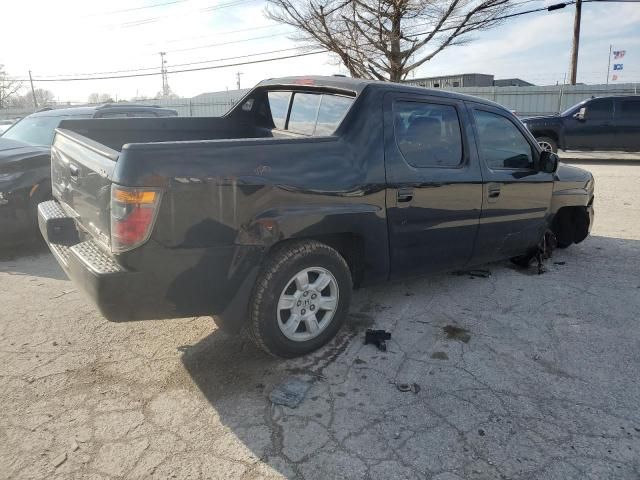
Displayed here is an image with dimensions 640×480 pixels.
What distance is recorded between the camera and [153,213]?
8.34 feet

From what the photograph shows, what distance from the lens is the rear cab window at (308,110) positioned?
362cm

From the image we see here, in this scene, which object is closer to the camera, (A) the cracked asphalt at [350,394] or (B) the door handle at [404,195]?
(A) the cracked asphalt at [350,394]

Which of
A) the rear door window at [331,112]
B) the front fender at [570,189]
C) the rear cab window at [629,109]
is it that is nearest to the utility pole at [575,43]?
the rear cab window at [629,109]

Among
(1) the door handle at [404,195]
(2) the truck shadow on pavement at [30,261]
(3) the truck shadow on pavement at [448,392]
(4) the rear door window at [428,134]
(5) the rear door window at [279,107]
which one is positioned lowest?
(3) the truck shadow on pavement at [448,392]

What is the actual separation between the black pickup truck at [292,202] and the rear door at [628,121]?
11889mm

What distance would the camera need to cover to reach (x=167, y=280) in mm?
2676

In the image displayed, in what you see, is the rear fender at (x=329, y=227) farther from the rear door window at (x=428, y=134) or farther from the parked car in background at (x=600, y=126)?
the parked car in background at (x=600, y=126)

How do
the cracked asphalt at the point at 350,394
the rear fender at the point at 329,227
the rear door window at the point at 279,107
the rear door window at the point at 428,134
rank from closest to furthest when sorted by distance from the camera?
the cracked asphalt at the point at 350,394 → the rear fender at the point at 329,227 → the rear door window at the point at 428,134 → the rear door window at the point at 279,107

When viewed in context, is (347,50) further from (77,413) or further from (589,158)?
(77,413)

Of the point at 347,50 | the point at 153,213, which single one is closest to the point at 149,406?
the point at 153,213

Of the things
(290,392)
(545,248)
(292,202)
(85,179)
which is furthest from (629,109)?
(85,179)

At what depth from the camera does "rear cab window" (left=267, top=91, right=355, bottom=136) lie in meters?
3.62

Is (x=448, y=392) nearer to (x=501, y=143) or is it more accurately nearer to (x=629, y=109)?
(x=501, y=143)

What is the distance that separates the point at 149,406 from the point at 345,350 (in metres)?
1.30
